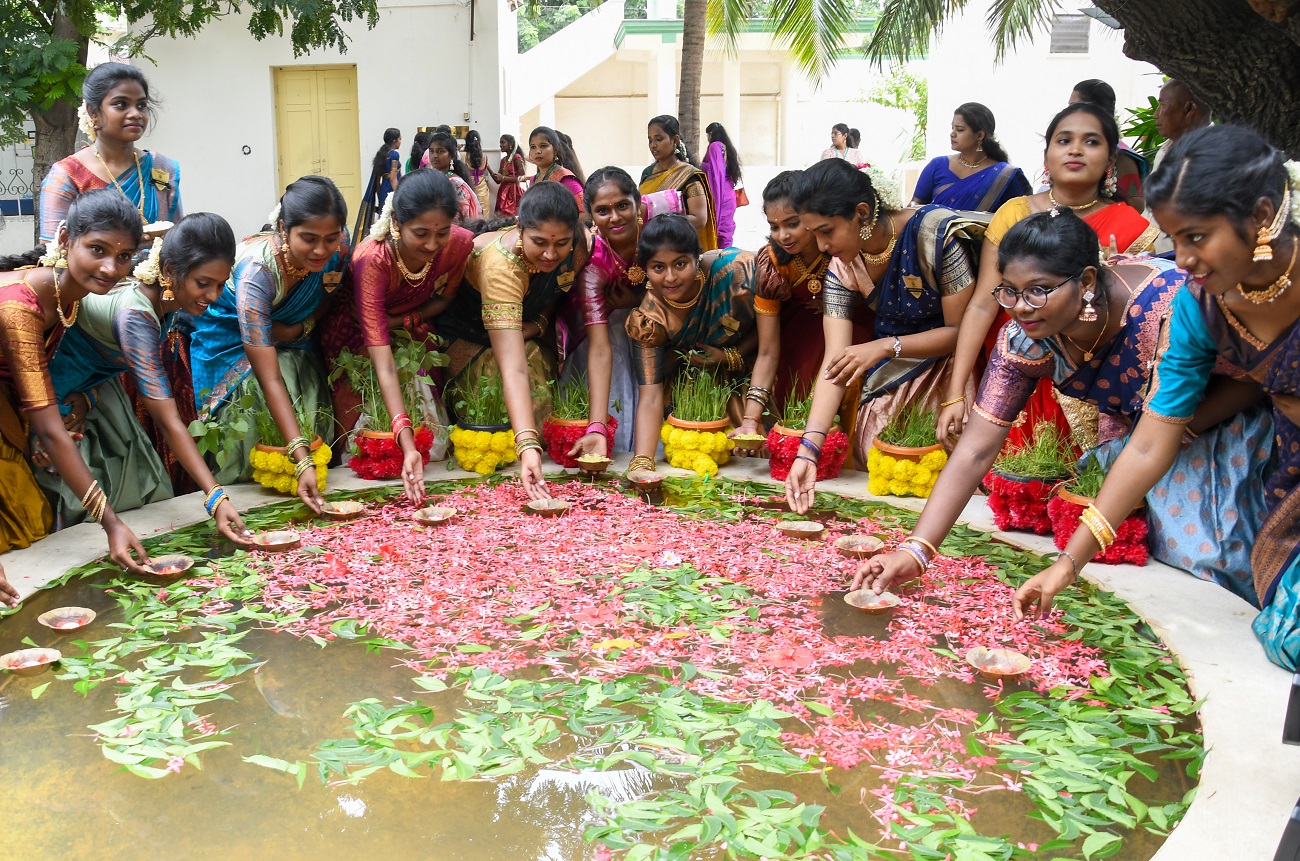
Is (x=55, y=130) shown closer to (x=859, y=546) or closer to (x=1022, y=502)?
(x=859, y=546)

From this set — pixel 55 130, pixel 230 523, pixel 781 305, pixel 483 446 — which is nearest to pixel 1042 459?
pixel 781 305

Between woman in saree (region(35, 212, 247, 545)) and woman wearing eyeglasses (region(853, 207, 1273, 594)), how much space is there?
97.1 inches

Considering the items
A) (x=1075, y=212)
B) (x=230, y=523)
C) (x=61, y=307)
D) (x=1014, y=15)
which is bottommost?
(x=230, y=523)

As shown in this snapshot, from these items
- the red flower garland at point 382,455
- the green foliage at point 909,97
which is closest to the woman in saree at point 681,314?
the red flower garland at point 382,455

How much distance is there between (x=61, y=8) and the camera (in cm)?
766

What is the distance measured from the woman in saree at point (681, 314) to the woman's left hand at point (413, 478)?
98 centimetres

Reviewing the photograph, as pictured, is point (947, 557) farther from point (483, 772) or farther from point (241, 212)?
point (241, 212)

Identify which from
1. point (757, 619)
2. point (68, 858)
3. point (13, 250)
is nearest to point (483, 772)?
point (68, 858)

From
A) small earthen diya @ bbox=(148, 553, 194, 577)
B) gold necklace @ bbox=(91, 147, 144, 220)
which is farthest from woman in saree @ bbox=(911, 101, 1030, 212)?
small earthen diya @ bbox=(148, 553, 194, 577)

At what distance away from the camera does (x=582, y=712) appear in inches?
106

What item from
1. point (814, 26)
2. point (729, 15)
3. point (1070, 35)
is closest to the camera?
point (814, 26)

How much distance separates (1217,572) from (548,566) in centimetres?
222

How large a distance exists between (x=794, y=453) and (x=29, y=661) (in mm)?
2994

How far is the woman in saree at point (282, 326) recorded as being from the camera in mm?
4270
